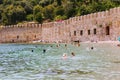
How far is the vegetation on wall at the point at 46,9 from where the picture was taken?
61.6m

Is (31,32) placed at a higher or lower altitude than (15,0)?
lower

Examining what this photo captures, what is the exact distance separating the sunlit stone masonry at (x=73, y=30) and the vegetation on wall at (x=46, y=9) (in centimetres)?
678

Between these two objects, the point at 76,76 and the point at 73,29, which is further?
the point at 73,29

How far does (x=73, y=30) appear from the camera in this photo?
163ft

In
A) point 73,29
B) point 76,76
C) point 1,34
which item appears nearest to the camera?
point 76,76

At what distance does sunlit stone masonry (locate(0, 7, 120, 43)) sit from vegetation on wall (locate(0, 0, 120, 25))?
678 cm

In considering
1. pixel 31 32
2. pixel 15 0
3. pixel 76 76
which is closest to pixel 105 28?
pixel 31 32

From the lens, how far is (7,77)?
49.9 feet

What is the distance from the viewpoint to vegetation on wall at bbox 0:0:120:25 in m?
61.6

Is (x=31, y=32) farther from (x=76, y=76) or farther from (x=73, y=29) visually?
(x=76, y=76)

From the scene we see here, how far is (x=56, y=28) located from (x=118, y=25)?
45.9 ft

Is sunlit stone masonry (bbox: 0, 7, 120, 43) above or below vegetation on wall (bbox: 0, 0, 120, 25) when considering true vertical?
below

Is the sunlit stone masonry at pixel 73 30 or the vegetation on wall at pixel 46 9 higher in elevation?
the vegetation on wall at pixel 46 9

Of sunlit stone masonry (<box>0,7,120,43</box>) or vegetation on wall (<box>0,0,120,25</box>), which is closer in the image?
sunlit stone masonry (<box>0,7,120,43</box>)
